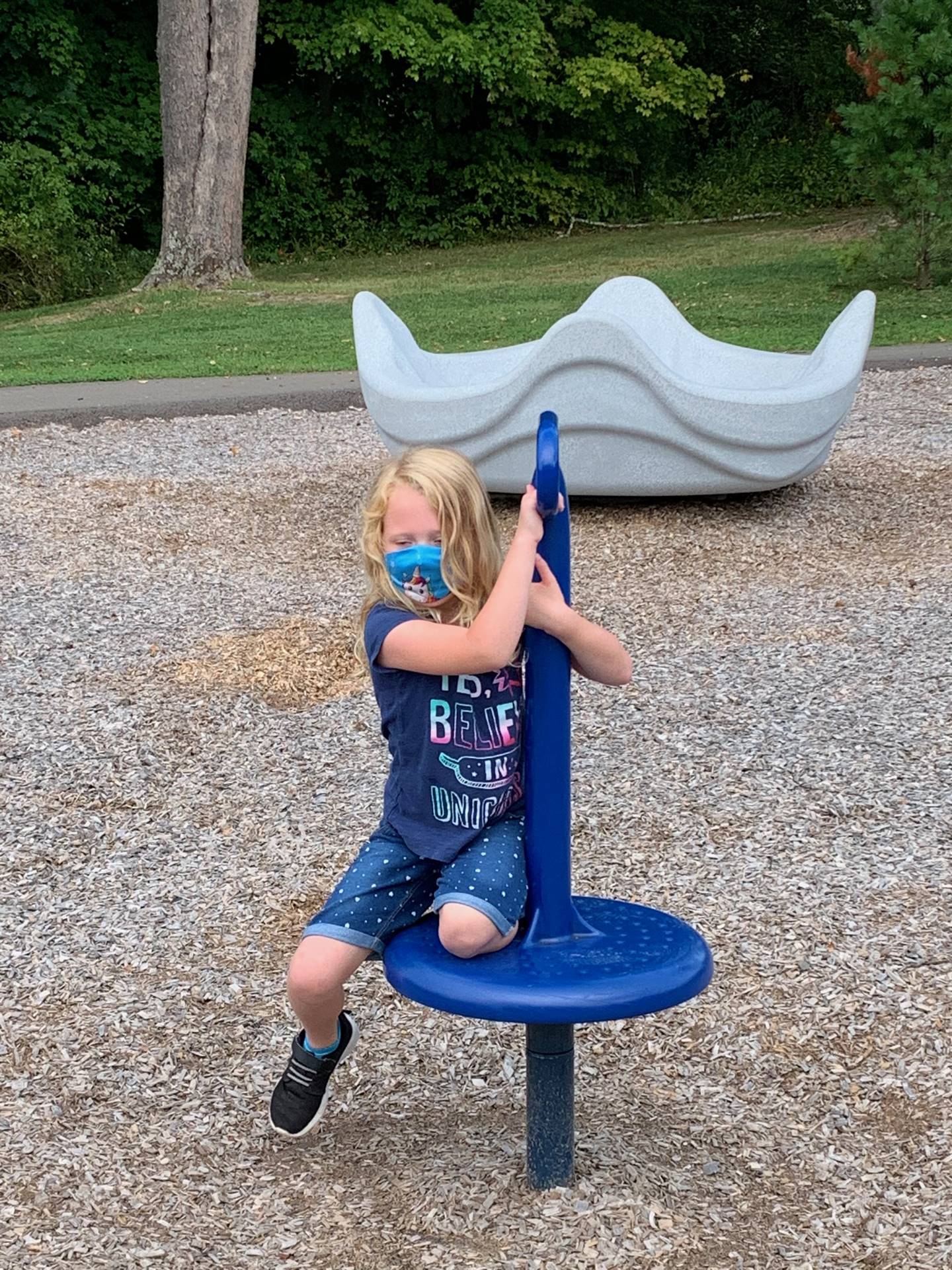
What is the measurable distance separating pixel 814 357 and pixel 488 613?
5.36m

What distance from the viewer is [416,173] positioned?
22953 millimetres

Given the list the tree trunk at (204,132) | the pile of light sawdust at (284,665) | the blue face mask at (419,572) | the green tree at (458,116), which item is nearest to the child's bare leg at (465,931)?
the blue face mask at (419,572)

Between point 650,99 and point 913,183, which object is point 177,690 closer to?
point 913,183

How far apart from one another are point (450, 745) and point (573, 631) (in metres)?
0.26

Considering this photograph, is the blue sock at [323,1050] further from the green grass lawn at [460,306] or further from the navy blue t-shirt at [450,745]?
the green grass lawn at [460,306]

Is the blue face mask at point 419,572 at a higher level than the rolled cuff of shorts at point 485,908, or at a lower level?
higher

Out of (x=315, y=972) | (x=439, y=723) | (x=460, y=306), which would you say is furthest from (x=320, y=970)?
(x=460, y=306)

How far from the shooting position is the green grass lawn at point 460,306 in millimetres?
11719

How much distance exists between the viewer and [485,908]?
1998 mm

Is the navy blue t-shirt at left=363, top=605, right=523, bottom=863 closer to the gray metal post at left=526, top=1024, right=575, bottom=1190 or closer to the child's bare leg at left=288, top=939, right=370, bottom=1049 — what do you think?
the child's bare leg at left=288, top=939, right=370, bottom=1049

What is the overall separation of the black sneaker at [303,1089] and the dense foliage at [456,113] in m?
17.7

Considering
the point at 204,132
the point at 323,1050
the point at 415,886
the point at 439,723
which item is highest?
the point at 204,132

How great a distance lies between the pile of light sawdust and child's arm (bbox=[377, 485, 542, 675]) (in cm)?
242

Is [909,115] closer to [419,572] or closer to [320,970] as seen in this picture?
[419,572]
